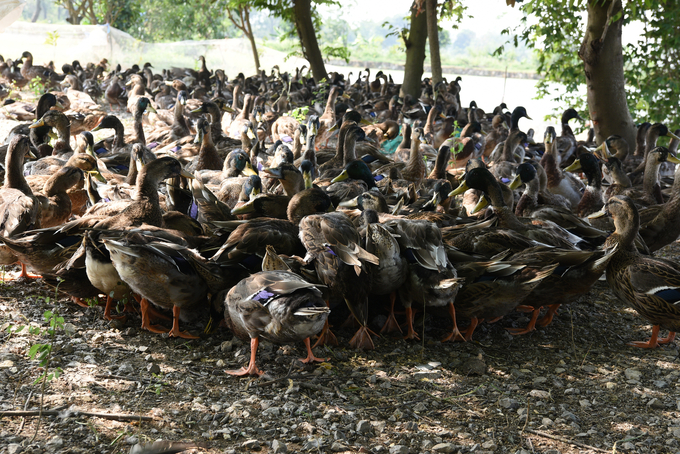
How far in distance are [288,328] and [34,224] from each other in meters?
3.23

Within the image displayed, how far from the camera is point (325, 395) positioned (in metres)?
3.63

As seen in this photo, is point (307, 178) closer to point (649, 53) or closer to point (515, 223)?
point (515, 223)

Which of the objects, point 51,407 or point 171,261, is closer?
point 51,407

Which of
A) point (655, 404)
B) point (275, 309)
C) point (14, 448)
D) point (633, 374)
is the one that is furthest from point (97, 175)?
point (655, 404)

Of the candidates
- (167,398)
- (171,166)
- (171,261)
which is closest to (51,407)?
(167,398)

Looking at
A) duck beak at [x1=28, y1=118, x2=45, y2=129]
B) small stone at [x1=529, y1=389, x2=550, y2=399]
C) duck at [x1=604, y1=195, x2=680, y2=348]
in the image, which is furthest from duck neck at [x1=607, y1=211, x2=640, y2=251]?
duck beak at [x1=28, y1=118, x2=45, y2=129]

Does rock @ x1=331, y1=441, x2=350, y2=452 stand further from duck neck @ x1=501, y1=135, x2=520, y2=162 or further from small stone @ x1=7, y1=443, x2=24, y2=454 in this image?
duck neck @ x1=501, y1=135, x2=520, y2=162

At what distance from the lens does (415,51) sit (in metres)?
18.1

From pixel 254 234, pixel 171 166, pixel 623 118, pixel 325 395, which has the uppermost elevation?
pixel 623 118

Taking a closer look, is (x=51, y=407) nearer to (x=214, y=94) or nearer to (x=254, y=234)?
(x=254, y=234)

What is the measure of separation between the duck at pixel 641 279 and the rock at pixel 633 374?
19.7 inches

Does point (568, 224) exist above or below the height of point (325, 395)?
above

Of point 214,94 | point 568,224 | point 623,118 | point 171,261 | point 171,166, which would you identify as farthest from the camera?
point 214,94

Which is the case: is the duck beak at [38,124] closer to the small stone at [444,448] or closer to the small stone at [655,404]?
the small stone at [444,448]
